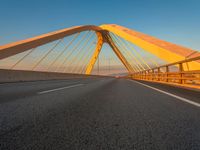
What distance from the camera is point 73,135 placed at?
7.42 feet

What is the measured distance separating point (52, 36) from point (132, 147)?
2689 centimetres

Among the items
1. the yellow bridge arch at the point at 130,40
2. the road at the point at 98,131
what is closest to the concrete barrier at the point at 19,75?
the yellow bridge arch at the point at 130,40

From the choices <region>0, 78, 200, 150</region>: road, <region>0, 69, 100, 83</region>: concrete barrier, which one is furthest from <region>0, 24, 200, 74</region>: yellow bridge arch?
<region>0, 78, 200, 150</region>: road

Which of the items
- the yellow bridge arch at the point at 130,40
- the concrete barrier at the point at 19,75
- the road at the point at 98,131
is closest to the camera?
the road at the point at 98,131

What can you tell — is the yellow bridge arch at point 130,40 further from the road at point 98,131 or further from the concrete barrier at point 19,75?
the road at point 98,131

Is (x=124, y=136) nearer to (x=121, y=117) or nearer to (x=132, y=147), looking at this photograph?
(x=132, y=147)

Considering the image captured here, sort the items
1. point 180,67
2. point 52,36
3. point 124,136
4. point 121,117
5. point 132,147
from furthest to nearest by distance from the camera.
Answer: point 52,36 < point 180,67 < point 121,117 < point 124,136 < point 132,147


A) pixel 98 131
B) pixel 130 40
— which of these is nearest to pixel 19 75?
pixel 98 131

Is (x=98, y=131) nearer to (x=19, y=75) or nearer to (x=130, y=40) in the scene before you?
(x=19, y=75)

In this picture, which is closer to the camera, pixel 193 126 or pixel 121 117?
pixel 193 126

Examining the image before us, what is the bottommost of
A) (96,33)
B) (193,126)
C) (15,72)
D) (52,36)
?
(193,126)

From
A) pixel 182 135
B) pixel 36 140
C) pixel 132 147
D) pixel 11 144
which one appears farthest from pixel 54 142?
pixel 182 135

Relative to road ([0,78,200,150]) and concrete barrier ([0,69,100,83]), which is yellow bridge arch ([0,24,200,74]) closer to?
concrete barrier ([0,69,100,83])

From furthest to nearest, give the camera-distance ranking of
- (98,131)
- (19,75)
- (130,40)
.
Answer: (130,40), (19,75), (98,131)
